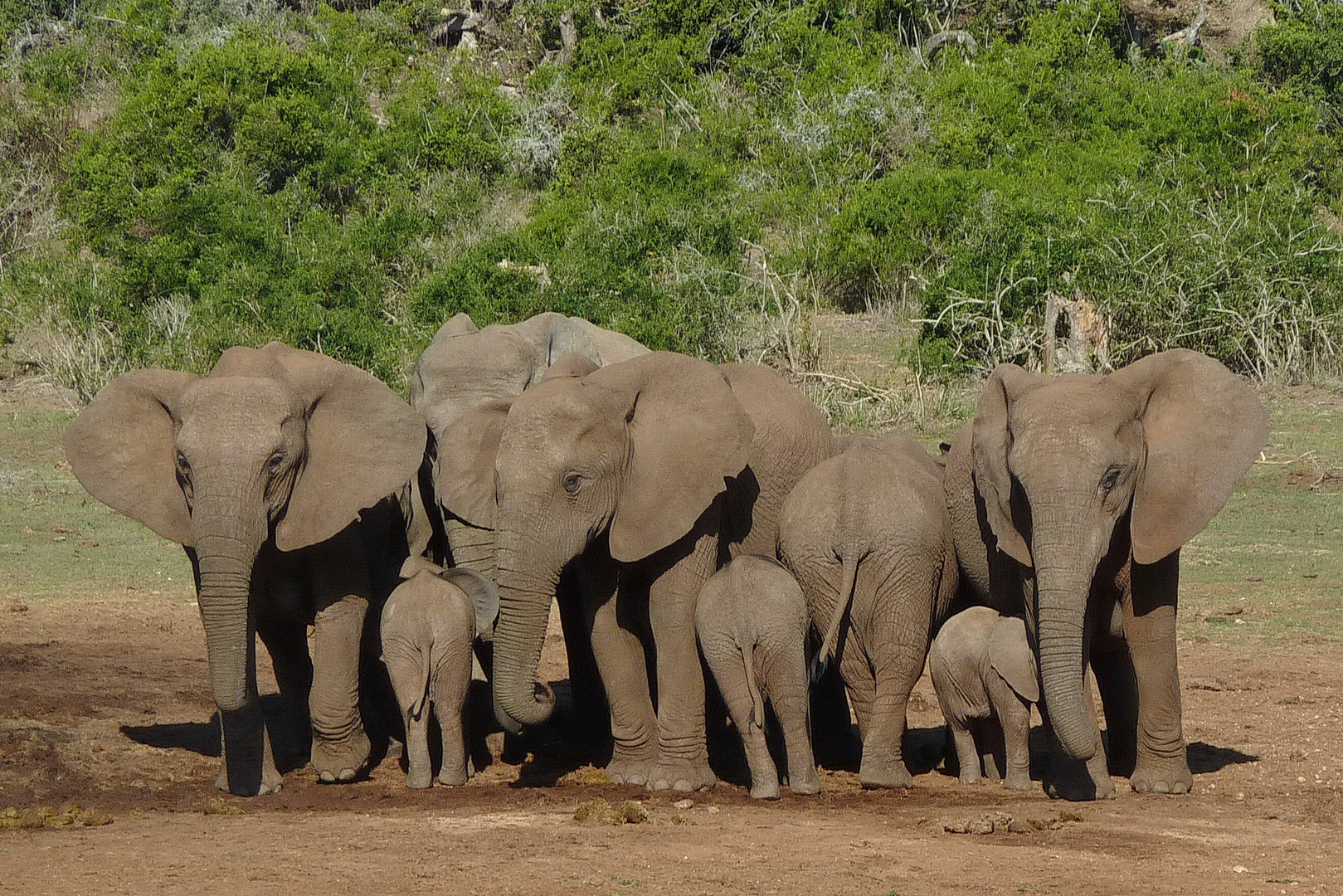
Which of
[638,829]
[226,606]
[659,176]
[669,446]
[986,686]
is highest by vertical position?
[659,176]

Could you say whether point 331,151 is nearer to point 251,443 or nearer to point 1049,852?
point 251,443

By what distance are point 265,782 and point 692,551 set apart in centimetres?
218

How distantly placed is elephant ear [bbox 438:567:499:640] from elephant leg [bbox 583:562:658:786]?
44cm

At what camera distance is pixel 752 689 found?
7.89 meters

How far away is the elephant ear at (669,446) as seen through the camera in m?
8.07

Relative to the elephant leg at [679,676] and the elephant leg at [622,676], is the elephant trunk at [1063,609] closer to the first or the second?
the elephant leg at [679,676]

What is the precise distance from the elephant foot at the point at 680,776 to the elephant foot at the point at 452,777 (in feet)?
2.76

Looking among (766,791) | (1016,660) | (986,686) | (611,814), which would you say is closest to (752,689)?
(766,791)

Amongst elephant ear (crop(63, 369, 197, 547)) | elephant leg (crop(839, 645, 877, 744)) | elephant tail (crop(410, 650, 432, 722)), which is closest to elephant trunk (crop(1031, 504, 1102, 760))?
elephant leg (crop(839, 645, 877, 744))

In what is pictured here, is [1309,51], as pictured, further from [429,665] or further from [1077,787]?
[429,665]

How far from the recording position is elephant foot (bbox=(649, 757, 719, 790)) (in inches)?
323

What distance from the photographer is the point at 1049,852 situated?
21.9 ft

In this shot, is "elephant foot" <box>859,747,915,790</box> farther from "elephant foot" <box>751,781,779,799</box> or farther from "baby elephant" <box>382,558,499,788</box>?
"baby elephant" <box>382,558,499,788</box>

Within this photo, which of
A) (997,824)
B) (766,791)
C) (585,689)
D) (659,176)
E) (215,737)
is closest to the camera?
(997,824)
